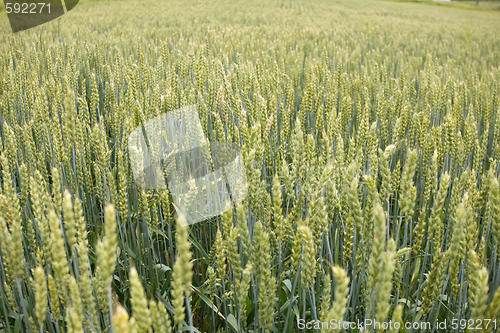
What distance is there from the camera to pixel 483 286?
2.00 ft

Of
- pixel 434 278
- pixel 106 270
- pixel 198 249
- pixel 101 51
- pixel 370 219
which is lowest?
pixel 198 249

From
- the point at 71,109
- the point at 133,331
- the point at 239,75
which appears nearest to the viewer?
the point at 133,331

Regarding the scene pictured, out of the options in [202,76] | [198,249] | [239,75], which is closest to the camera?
[198,249]

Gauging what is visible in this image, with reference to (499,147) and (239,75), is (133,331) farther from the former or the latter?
(239,75)

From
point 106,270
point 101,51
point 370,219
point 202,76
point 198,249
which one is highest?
point 101,51

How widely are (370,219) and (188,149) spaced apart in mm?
968

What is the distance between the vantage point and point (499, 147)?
159cm

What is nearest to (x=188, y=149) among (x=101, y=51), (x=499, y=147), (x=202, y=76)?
(x=202, y=76)

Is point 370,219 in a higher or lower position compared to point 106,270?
lower

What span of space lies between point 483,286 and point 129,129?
113 cm

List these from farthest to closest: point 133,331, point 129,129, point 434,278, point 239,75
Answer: point 239,75, point 129,129, point 434,278, point 133,331

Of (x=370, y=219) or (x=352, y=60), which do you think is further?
(x=352, y=60)

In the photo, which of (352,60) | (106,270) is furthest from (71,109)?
(352,60)

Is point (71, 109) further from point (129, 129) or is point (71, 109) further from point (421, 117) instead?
point (421, 117)
